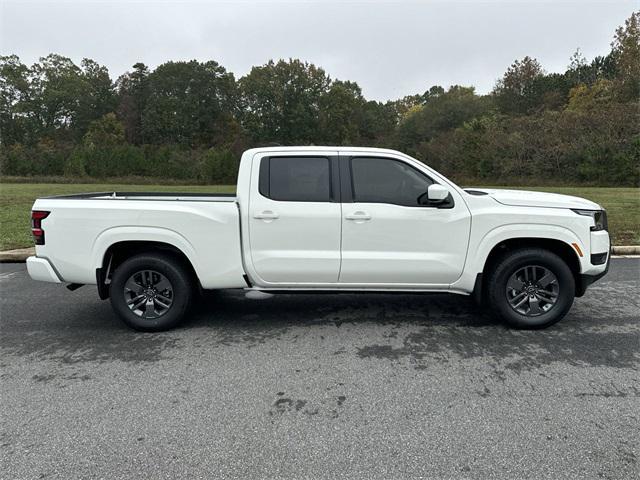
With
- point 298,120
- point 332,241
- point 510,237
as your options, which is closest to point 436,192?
point 510,237

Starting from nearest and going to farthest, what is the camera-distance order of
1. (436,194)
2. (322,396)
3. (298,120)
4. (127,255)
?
(322,396)
(436,194)
(127,255)
(298,120)

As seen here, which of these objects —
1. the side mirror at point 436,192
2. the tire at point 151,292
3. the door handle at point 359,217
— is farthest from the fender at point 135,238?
the side mirror at point 436,192

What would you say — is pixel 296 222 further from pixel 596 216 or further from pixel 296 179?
pixel 596 216

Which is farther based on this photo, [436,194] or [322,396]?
[436,194]

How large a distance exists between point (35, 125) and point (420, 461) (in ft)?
271

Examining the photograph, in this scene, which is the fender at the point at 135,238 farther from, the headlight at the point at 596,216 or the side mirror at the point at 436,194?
the headlight at the point at 596,216

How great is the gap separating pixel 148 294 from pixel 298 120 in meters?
63.8

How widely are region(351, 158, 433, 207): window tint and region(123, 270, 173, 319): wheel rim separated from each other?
210cm

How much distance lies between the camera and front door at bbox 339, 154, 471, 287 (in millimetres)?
4164

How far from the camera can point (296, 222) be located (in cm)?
416

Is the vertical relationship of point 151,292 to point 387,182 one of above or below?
below

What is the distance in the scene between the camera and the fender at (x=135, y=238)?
162 inches

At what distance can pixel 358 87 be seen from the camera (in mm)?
73500

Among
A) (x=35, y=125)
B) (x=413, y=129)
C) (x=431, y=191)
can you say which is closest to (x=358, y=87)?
(x=413, y=129)
